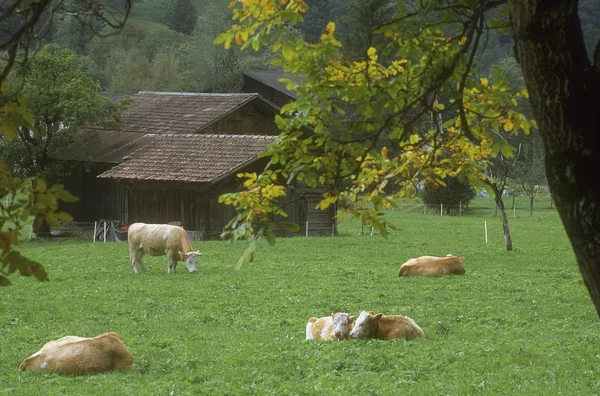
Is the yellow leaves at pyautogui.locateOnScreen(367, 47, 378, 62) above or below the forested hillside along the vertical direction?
below

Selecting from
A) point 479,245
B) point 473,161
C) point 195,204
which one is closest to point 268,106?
point 195,204

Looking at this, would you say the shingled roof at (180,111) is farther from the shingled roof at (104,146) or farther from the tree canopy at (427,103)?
the tree canopy at (427,103)

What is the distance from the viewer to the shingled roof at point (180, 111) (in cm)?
4631

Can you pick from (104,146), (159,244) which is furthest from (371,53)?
(104,146)

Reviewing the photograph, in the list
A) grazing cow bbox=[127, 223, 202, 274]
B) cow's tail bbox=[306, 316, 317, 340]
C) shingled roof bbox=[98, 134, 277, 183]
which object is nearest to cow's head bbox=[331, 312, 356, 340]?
cow's tail bbox=[306, 316, 317, 340]

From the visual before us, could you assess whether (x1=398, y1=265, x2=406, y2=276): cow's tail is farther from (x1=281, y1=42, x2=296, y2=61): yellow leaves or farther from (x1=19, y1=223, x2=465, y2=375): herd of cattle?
(x1=281, y1=42, x2=296, y2=61): yellow leaves

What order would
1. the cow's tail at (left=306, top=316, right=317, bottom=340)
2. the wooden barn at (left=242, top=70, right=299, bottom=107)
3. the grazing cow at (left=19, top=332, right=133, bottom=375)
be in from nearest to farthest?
the grazing cow at (left=19, top=332, right=133, bottom=375)
the cow's tail at (left=306, top=316, right=317, bottom=340)
the wooden barn at (left=242, top=70, right=299, bottom=107)

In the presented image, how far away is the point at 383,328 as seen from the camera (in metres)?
13.8

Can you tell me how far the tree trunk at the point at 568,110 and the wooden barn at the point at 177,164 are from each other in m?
32.5

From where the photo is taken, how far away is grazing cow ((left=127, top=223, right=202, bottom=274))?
25.0 metres

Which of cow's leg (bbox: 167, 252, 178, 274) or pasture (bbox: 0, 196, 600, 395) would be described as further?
cow's leg (bbox: 167, 252, 178, 274)

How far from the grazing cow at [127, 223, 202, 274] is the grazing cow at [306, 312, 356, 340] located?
1059cm

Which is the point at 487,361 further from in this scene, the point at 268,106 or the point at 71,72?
the point at 268,106

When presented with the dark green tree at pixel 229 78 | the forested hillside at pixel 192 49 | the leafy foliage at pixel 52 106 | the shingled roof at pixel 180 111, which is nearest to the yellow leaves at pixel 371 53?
the leafy foliage at pixel 52 106
